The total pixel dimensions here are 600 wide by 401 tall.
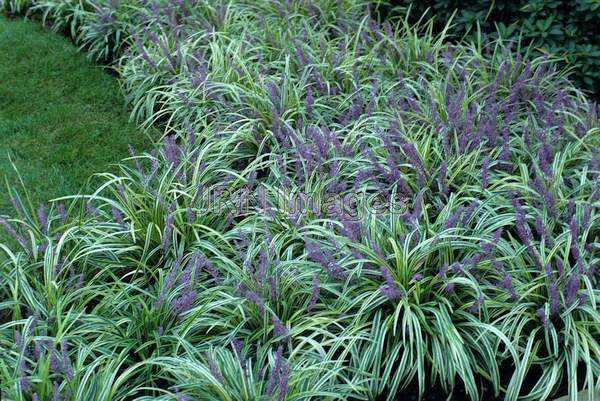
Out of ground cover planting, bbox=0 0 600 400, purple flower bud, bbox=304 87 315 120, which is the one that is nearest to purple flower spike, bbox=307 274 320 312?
ground cover planting, bbox=0 0 600 400

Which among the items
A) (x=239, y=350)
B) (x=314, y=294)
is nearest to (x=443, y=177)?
(x=314, y=294)

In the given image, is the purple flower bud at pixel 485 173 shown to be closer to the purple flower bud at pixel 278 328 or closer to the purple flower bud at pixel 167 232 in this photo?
the purple flower bud at pixel 278 328

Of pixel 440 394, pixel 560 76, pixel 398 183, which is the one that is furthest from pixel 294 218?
pixel 560 76

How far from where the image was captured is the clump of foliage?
17.5ft

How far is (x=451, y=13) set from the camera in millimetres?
5840

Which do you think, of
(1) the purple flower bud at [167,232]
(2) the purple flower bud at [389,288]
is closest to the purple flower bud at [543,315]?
(2) the purple flower bud at [389,288]

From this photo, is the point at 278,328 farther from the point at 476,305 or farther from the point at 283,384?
the point at 476,305

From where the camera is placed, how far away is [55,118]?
5242 mm

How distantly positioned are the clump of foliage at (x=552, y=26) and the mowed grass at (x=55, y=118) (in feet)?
8.02

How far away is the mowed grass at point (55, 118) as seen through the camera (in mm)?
4613

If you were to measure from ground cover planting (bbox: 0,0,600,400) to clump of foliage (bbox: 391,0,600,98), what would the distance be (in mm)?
401

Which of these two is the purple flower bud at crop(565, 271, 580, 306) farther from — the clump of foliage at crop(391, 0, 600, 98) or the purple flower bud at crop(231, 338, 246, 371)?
the clump of foliage at crop(391, 0, 600, 98)

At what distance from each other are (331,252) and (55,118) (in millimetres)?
2637

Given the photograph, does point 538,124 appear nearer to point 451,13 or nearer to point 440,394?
point 451,13
